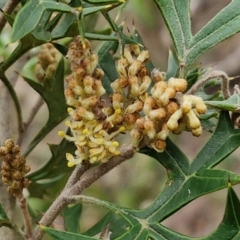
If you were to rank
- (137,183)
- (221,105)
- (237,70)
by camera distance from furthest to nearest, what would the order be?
1. (237,70)
2. (137,183)
3. (221,105)

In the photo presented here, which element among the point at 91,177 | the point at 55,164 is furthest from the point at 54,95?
the point at 91,177

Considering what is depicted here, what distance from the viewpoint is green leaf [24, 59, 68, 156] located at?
2.31 ft

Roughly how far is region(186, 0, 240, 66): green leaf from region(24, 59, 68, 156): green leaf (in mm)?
206

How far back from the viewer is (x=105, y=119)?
1.72 ft

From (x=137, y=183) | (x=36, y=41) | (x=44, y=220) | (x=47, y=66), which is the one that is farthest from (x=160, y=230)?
(x=137, y=183)

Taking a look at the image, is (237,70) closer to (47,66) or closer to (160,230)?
(47,66)

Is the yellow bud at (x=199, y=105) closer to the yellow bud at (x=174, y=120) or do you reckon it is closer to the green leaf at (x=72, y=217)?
the yellow bud at (x=174, y=120)

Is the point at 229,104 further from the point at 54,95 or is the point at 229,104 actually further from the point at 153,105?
the point at 54,95

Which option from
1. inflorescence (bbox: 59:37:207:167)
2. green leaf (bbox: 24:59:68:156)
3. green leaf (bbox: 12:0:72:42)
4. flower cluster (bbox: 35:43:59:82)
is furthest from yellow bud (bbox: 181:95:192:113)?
flower cluster (bbox: 35:43:59:82)

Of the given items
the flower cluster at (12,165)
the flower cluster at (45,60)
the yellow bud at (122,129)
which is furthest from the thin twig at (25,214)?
the flower cluster at (45,60)

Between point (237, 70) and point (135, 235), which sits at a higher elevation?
point (237, 70)

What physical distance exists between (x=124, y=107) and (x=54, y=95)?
0.65ft

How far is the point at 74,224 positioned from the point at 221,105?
14.2 inches

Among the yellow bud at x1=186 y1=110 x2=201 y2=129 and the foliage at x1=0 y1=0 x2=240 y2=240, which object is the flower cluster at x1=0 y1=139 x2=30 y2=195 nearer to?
the foliage at x1=0 y1=0 x2=240 y2=240
